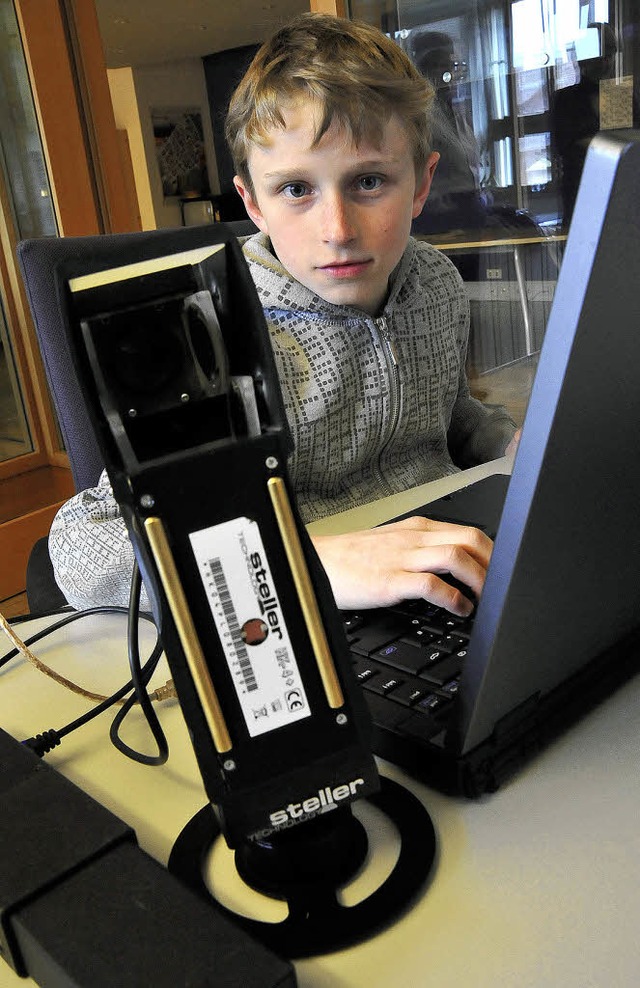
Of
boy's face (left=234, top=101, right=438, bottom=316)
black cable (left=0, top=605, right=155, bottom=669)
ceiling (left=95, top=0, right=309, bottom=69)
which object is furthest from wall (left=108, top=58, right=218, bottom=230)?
black cable (left=0, top=605, right=155, bottom=669)

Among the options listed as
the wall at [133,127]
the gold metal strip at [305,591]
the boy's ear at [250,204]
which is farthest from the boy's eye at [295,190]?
the wall at [133,127]

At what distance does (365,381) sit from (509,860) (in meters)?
0.76

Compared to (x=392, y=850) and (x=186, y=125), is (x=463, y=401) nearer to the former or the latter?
(x=392, y=850)

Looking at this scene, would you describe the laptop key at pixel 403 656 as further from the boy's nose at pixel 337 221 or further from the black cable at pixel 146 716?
the boy's nose at pixel 337 221

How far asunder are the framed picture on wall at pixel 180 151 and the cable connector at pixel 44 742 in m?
9.50

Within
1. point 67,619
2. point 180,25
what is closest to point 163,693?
point 67,619

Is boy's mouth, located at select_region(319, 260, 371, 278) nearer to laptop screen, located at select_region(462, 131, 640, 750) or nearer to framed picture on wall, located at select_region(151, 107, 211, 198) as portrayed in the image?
laptop screen, located at select_region(462, 131, 640, 750)

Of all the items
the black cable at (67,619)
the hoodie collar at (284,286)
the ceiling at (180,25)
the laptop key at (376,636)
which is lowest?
the black cable at (67,619)

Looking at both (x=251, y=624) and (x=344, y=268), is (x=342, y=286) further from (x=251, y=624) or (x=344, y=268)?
(x=251, y=624)

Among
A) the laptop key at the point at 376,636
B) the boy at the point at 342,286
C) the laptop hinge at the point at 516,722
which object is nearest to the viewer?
the laptop hinge at the point at 516,722

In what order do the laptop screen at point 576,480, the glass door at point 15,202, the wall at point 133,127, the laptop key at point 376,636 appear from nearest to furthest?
the laptop screen at point 576,480
the laptop key at point 376,636
the glass door at point 15,202
the wall at point 133,127

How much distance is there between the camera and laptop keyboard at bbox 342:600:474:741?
0.43m

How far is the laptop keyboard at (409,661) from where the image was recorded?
43 centimetres

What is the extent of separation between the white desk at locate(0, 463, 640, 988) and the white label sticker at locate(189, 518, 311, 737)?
0.10 meters
